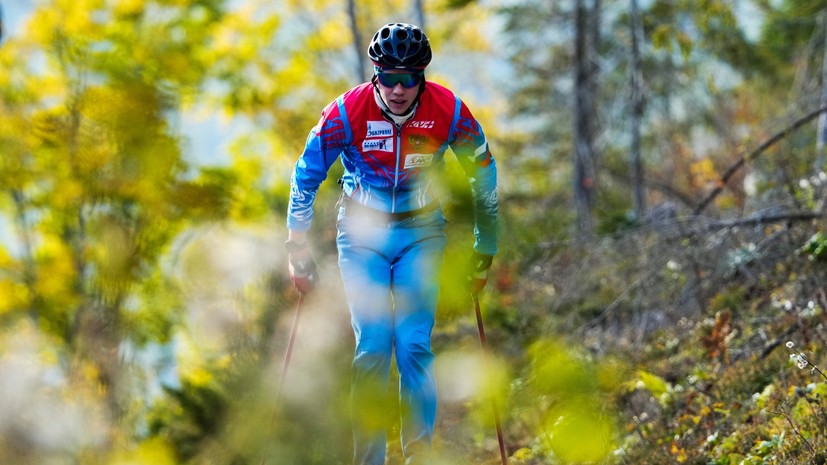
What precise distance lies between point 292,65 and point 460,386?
21.6 m

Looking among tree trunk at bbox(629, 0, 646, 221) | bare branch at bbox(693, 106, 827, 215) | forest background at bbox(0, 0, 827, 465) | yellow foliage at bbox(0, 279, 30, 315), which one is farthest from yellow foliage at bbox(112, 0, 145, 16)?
bare branch at bbox(693, 106, 827, 215)

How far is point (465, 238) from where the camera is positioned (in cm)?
796

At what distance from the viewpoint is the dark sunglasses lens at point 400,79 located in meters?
4.84

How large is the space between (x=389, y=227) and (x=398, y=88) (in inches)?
29.4

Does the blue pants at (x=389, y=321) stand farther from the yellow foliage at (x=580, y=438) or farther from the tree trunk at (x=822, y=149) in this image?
the tree trunk at (x=822, y=149)

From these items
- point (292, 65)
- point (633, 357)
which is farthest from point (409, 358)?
Answer: point (292, 65)

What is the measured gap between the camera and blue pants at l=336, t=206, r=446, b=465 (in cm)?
495

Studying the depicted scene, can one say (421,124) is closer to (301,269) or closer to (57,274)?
(301,269)

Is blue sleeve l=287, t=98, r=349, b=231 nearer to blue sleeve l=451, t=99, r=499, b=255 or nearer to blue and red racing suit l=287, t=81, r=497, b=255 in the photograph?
blue and red racing suit l=287, t=81, r=497, b=255

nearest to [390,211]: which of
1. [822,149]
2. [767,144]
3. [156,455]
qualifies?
[156,455]

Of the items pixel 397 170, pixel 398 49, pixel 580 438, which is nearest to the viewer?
pixel 398 49

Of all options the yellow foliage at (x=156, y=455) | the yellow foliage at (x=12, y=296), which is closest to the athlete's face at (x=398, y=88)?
the yellow foliage at (x=156, y=455)

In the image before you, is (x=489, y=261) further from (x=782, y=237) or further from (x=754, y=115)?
(x=754, y=115)

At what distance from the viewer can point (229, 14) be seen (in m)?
27.5
